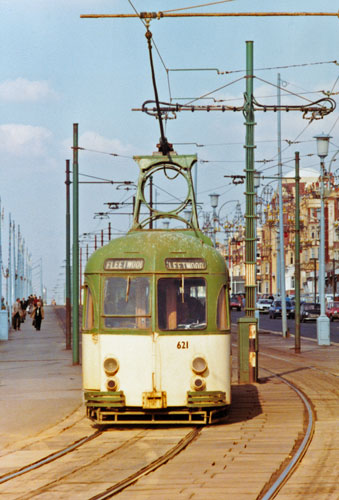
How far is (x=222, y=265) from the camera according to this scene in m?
15.5

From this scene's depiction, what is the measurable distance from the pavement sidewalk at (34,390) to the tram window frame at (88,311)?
1781 millimetres

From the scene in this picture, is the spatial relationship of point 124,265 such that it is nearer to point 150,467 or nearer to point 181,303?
point 181,303

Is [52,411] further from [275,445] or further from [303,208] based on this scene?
[303,208]

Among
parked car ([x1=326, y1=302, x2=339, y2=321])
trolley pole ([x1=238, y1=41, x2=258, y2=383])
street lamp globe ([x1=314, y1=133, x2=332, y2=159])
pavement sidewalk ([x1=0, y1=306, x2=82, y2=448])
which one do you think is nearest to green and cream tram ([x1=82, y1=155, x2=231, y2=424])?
pavement sidewalk ([x1=0, y1=306, x2=82, y2=448])

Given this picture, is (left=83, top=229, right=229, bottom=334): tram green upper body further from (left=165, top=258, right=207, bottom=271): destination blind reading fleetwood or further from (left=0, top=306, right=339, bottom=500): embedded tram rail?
(left=0, top=306, right=339, bottom=500): embedded tram rail

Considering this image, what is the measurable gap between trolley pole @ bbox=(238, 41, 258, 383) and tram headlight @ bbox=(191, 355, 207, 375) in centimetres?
770

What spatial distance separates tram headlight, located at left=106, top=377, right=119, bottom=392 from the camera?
577 inches

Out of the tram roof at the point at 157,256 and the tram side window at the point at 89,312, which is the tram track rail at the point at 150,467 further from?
the tram roof at the point at 157,256

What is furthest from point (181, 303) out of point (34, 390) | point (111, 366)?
point (34, 390)

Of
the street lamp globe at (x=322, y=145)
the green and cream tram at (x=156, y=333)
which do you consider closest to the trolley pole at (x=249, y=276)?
the green and cream tram at (x=156, y=333)

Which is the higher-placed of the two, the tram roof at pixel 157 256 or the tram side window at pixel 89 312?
the tram roof at pixel 157 256

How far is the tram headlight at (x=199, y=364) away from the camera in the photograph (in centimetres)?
1469

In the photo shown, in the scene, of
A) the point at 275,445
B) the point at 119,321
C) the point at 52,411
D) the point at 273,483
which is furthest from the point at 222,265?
the point at 273,483

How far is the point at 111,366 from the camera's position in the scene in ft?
48.4
